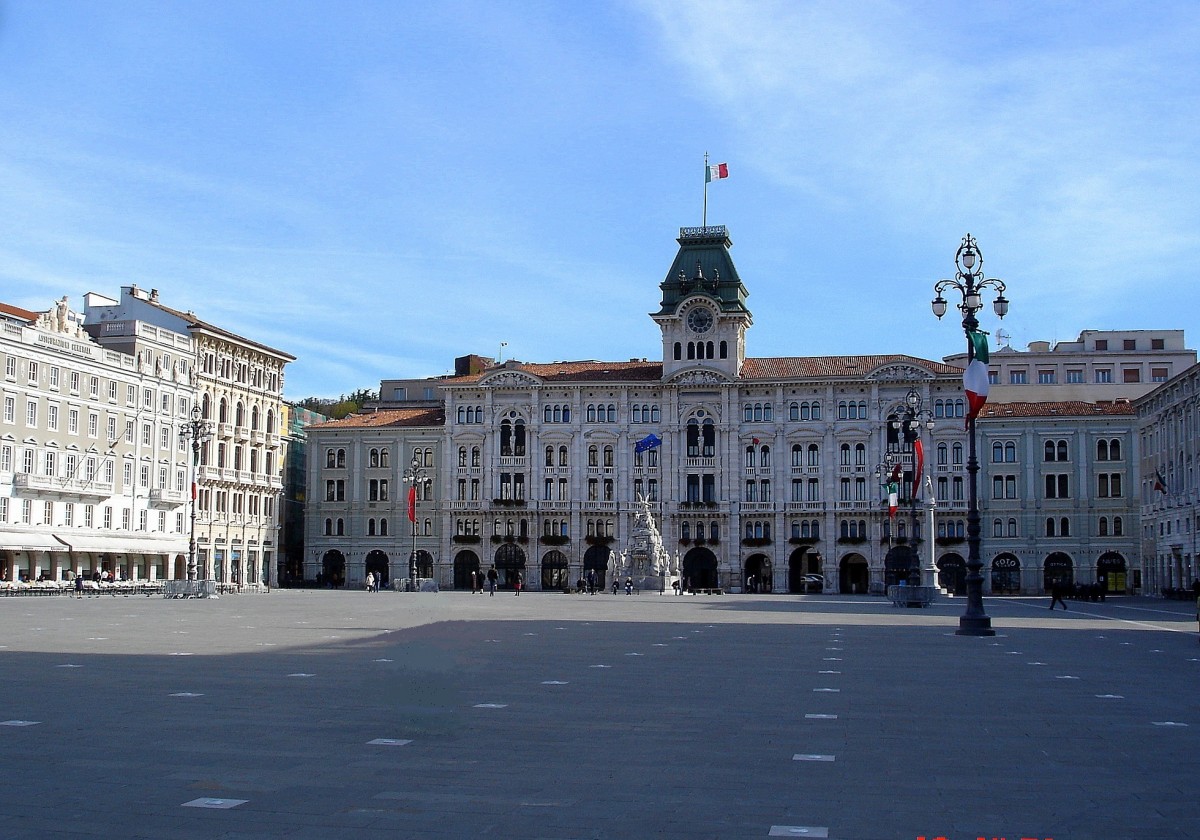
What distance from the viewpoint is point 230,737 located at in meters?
12.6

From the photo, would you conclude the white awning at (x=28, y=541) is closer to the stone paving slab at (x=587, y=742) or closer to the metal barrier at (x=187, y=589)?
the metal barrier at (x=187, y=589)

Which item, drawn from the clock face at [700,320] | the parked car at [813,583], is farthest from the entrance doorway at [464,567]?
the parked car at [813,583]

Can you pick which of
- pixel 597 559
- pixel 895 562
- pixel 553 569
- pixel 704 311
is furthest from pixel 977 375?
pixel 553 569

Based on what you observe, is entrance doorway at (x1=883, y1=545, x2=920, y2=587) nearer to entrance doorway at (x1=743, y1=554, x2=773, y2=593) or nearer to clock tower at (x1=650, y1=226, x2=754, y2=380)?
entrance doorway at (x1=743, y1=554, x2=773, y2=593)

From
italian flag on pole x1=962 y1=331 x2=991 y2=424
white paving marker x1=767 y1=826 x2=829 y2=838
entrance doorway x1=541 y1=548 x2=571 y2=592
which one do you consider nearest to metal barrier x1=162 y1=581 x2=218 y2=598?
entrance doorway x1=541 y1=548 x2=571 y2=592

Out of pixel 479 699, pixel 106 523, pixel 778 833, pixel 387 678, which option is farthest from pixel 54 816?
pixel 106 523

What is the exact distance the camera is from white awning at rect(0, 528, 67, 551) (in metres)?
A: 70.0

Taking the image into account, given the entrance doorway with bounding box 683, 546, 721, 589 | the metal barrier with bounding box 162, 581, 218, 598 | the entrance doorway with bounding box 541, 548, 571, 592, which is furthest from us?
the entrance doorway with bounding box 541, 548, 571, 592

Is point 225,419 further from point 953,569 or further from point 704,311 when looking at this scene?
point 953,569

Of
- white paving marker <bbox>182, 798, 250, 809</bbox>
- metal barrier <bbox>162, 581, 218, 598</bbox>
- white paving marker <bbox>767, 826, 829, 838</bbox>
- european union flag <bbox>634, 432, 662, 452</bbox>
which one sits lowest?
metal barrier <bbox>162, 581, 218, 598</bbox>

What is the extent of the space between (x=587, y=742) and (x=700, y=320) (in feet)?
292

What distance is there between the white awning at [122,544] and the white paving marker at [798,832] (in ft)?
243

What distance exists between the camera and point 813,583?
318ft

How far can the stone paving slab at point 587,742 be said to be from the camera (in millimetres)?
9078
